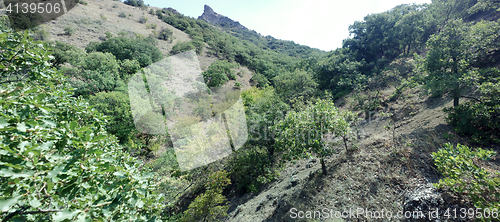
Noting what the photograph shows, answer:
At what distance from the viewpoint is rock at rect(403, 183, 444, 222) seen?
5.16 m

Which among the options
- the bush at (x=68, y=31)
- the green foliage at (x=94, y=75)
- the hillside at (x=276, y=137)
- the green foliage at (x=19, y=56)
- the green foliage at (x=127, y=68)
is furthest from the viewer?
the bush at (x=68, y=31)

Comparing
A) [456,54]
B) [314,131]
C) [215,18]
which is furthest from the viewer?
[215,18]

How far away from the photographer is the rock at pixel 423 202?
5164mm

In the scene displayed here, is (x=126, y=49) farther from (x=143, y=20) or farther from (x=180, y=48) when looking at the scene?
(x=143, y=20)

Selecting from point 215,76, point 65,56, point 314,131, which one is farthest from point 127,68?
point 314,131

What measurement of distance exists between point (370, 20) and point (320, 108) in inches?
1174

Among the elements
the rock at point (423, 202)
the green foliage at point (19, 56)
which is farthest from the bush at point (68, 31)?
the rock at point (423, 202)

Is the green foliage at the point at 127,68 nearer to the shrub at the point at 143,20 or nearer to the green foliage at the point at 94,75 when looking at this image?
the green foliage at the point at 94,75

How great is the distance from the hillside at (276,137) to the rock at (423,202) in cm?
3

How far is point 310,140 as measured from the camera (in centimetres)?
730

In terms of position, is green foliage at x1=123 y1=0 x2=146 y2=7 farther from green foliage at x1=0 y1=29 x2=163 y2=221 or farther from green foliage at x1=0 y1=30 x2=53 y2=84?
green foliage at x1=0 y1=29 x2=163 y2=221

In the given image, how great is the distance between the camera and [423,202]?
17.6 feet

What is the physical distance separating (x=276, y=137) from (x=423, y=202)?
268 inches

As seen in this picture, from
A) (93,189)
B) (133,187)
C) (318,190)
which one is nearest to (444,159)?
(318,190)
